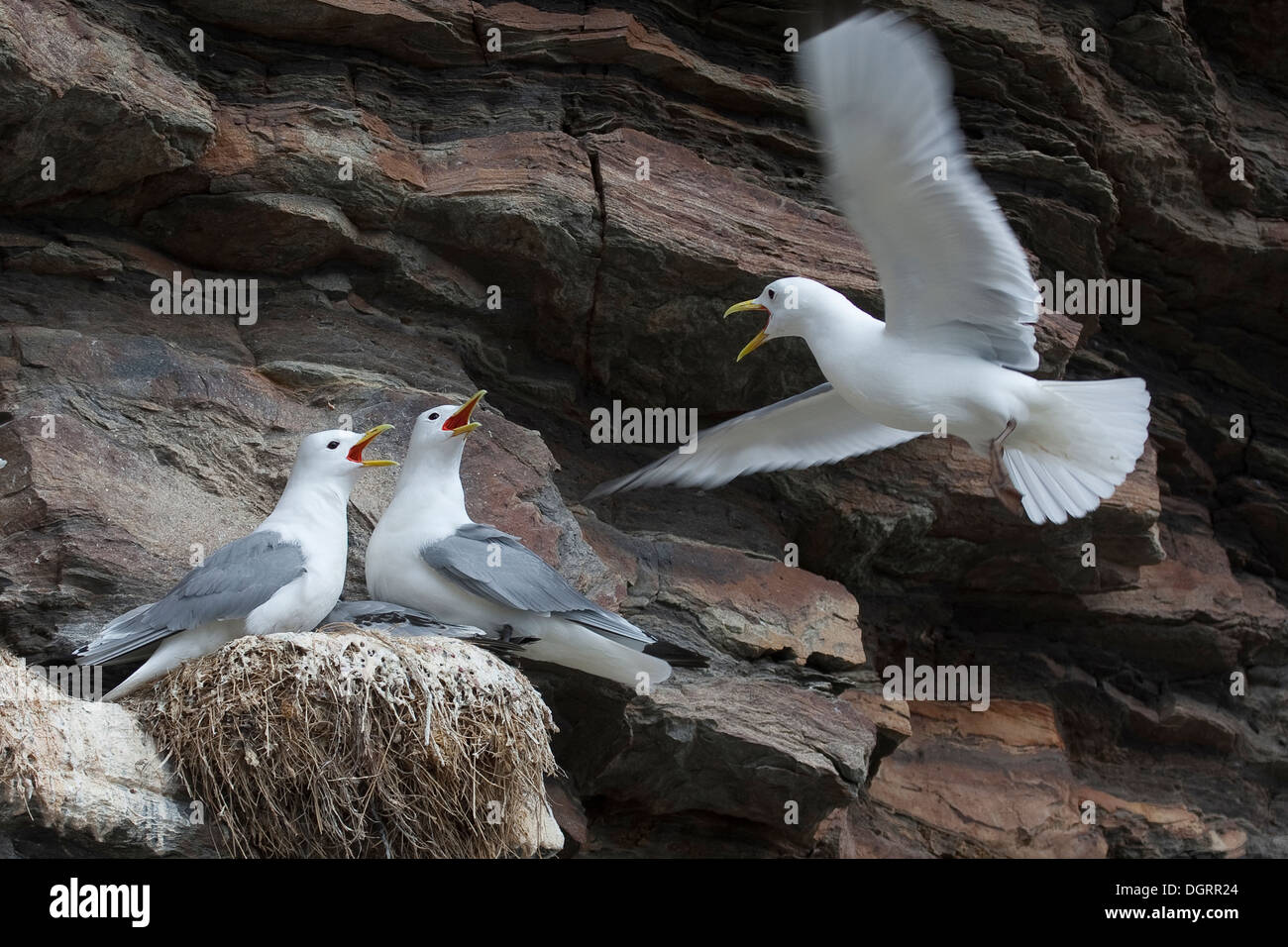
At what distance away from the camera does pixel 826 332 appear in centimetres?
522

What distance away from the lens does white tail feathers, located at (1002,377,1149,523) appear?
5266mm

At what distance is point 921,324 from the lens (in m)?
5.12

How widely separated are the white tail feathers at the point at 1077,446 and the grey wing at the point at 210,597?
259 cm

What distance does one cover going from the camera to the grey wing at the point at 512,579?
4.53 meters

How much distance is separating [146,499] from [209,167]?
1445mm

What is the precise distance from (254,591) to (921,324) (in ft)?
7.74

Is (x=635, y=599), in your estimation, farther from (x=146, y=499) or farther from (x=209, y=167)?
(x=209, y=167)

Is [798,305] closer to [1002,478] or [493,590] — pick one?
[1002,478]

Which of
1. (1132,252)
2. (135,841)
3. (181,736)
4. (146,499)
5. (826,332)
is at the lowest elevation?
(135,841)

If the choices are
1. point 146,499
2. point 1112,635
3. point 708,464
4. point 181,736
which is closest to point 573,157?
point 708,464

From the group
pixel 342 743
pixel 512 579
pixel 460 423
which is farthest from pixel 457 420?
pixel 342 743

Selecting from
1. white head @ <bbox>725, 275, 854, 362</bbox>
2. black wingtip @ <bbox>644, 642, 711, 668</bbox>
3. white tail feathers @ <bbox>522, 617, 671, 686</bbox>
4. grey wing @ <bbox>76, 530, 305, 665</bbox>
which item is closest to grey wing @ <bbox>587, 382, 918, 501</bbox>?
white head @ <bbox>725, 275, 854, 362</bbox>

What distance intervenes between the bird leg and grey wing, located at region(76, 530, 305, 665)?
2409mm

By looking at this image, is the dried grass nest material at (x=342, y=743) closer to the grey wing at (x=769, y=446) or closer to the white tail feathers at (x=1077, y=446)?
the grey wing at (x=769, y=446)
